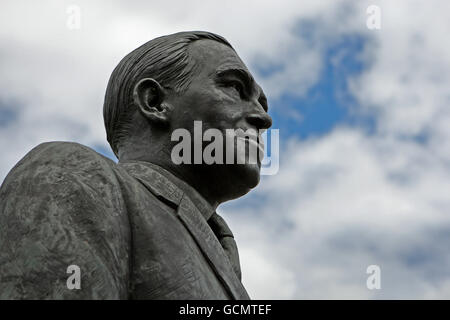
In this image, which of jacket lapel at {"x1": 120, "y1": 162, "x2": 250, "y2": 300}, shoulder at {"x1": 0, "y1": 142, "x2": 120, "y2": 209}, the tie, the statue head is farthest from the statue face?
shoulder at {"x1": 0, "y1": 142, "x2": 120, "y2": 209}

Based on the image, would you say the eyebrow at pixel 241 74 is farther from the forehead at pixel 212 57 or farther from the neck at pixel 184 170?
the neck at pixel 184 170

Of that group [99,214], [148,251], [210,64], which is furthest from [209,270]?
[210,64]

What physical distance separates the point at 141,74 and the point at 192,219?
132cm

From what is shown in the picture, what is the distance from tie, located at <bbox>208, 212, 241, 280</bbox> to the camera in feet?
22.0

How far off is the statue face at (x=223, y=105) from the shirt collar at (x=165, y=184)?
0.58 ft

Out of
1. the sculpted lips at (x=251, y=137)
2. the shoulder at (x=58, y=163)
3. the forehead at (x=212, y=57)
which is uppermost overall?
the forehead at (x=212, y=57)

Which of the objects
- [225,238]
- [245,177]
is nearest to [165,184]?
[245,177]

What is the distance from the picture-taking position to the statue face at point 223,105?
645cm

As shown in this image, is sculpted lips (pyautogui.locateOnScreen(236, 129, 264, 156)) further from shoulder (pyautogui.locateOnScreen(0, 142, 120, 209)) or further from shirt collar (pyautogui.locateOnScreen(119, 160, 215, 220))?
shoulder (pyautogui.locateOnScreen(0, 142, 120, 209))

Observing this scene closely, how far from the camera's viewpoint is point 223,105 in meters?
6.50

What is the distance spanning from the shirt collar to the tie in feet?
0.78

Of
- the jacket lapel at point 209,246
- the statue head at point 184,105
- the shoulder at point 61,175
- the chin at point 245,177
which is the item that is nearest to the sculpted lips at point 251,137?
the statue head at point 184,105
